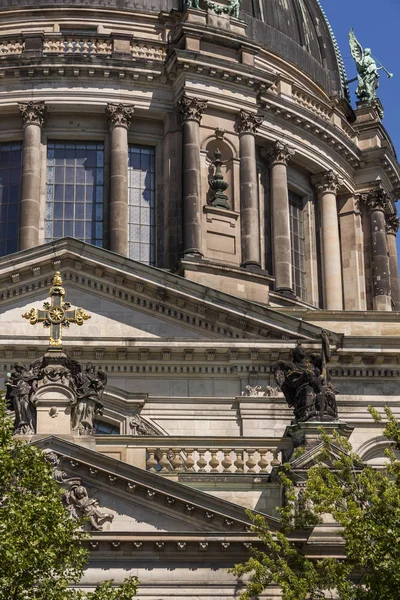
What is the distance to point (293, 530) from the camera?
28500 mm

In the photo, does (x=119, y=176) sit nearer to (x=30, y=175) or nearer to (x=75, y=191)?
(x=75, y=191)

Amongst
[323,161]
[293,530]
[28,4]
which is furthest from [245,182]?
[293,530]

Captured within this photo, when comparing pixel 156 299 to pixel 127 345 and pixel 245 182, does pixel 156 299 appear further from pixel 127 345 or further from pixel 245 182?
pixel 245 182

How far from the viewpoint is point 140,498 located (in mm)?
29938

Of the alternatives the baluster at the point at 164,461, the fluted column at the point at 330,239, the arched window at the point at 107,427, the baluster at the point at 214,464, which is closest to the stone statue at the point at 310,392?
the baluster at the point at 214,464

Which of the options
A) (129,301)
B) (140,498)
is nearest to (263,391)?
(129,301)

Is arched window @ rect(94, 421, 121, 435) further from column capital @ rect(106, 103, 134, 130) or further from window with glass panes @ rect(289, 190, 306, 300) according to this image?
window with glass panes @ rect(289, 190, 306, 300)

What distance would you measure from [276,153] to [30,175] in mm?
9228

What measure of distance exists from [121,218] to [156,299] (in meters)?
10.3

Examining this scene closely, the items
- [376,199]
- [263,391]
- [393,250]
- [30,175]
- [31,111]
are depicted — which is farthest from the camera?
[393,250]

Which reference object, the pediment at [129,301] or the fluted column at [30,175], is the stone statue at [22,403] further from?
the fluted column at [30,175]

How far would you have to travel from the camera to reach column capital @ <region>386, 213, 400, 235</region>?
61750mm

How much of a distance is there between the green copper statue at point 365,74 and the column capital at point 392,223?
4973 mm

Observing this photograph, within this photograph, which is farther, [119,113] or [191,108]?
[119,113]
